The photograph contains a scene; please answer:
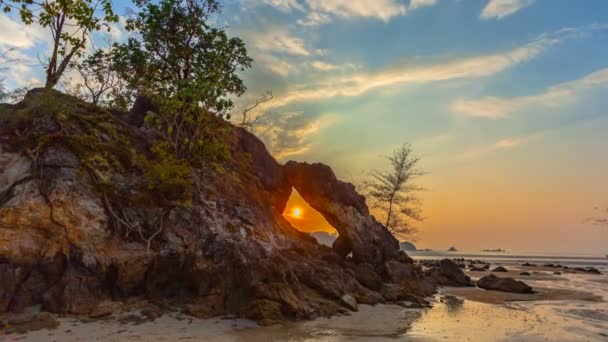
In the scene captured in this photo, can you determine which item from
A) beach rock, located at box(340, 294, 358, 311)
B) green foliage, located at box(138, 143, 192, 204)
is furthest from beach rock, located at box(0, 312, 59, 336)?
beach rock, located at box(340, 294, 358, 311)

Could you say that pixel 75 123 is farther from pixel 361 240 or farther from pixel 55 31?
pixel 361 240

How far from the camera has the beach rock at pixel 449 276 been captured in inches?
1154

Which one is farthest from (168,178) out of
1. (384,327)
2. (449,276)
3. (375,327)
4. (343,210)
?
(449,276)

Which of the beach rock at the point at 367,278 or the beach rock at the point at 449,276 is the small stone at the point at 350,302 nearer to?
the beach rock at the point at 367,278

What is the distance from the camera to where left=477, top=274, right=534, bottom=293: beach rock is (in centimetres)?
2514

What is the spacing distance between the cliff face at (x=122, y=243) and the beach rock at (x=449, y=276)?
9216 mm

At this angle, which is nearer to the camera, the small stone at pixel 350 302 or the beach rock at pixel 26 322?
the beach rock at pixel 26 322

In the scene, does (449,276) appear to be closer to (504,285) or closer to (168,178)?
(504,285)

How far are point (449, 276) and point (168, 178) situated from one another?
2346 centimetres

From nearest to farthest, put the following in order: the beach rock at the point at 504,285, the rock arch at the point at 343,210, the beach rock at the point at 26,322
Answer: the beach rock at the point at 26,322
the beach rock at the point at 504,285
the rock arch at the point at 343,210

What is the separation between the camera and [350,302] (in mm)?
15867

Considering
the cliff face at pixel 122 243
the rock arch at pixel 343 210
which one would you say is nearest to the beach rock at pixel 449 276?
the rock arch at pixel 343 210

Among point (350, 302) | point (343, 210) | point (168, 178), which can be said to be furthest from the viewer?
point (343, 210)

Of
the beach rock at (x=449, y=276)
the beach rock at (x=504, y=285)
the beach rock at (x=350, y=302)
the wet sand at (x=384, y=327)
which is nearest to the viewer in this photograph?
the wet sand at (x=384, y=327)
